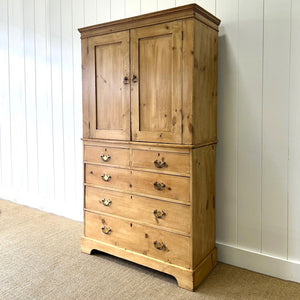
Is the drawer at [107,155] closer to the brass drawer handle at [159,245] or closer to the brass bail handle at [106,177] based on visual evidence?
the brass bail handle at [106,177]

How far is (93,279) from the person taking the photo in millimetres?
2131

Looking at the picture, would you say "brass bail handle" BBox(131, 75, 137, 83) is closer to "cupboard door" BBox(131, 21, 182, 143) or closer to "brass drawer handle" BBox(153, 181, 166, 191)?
"cupboard door" BBox(131, 21, 182, 143)

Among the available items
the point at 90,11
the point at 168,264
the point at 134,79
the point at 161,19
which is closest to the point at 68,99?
the point at 90,11

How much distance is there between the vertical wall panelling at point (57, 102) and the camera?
3.20 meters

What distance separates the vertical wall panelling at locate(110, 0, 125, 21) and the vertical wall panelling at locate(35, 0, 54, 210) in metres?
0.85

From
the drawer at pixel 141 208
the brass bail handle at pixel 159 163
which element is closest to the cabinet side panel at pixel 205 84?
the brass bail handle at pixel 159 163

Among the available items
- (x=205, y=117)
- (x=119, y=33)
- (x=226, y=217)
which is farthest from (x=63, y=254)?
(x=119, y=33)

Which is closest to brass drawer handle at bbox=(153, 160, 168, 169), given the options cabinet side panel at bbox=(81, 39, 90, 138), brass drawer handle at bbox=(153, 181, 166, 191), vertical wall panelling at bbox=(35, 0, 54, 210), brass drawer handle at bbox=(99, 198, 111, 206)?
brass drawer handle at bbox=(153, 181, 166, 191)

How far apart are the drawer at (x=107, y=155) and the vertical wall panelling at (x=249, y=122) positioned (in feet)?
2.62

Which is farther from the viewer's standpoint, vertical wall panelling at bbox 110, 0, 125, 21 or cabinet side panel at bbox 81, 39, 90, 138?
vertical wall panelling at bbox 110, 0, 125, 21

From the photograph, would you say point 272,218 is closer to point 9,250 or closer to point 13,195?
point 9,250

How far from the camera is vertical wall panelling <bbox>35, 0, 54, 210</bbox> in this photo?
10.9ft

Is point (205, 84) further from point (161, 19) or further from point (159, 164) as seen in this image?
point (159, 164)

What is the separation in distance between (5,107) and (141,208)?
2464 millimetres
